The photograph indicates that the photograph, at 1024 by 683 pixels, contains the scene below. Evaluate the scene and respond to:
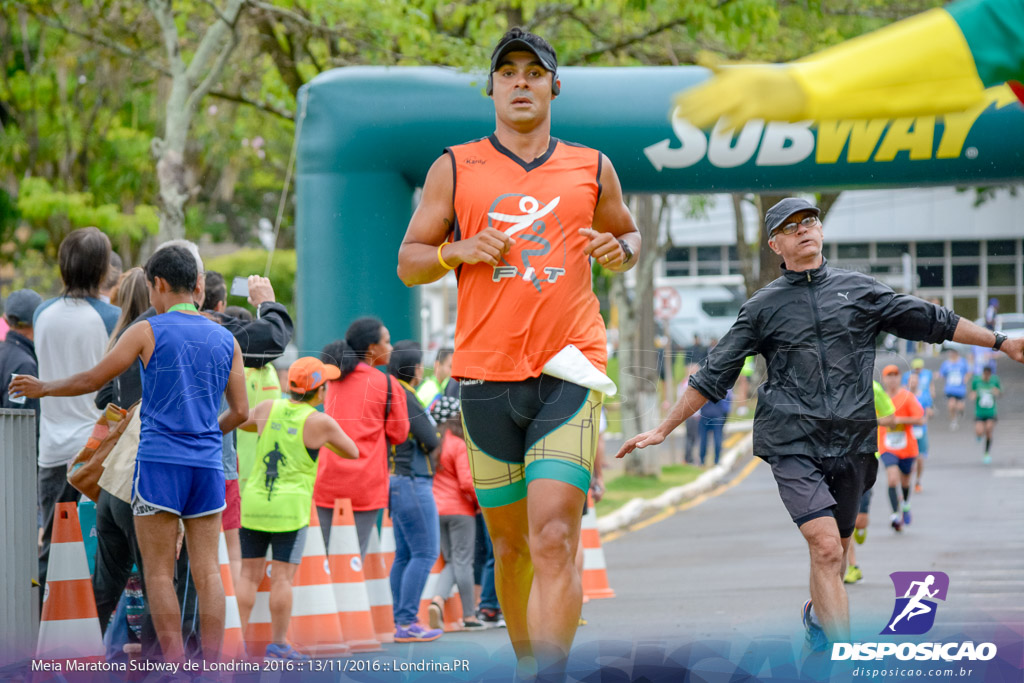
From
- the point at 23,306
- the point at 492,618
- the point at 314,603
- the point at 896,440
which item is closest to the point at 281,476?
the point at 314,603

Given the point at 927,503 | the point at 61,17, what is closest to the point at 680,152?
the point at 927,503

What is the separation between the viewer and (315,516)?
7336 mm

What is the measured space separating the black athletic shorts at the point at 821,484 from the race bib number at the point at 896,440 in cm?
697

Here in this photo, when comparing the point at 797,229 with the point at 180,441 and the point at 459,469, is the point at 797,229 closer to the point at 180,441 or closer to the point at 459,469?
the point at 180,441

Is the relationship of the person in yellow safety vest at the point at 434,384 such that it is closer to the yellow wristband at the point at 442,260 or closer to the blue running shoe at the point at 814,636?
the blue running shoe at the point at 814,636

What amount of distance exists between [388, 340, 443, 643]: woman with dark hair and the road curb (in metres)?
4.14

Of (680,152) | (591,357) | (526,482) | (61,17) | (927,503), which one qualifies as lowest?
(927,503)

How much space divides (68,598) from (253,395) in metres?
1.90

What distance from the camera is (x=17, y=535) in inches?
217

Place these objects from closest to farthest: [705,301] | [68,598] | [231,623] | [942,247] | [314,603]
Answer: [68,598]
[231,623]
[314,603]
[942,247]
[705,301]

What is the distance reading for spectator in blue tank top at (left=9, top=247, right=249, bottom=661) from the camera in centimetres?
524

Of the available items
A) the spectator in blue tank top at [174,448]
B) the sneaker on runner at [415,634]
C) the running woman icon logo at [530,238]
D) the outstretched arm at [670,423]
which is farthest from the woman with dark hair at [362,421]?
the running woman icon logo at [530,238]

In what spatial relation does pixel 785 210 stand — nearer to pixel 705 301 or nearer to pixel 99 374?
pixel 99 374

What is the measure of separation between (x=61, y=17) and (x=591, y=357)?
1449 centimetres
